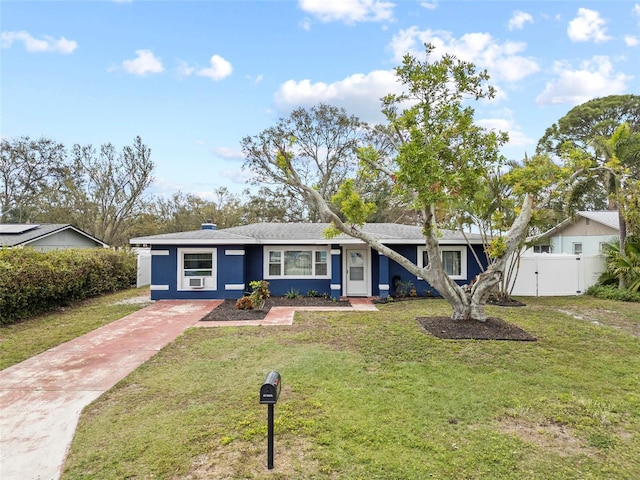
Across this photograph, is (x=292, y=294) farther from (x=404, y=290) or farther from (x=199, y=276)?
(x=404, y=290)

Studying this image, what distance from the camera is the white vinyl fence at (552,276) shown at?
535 inches

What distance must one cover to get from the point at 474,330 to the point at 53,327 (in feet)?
32.4

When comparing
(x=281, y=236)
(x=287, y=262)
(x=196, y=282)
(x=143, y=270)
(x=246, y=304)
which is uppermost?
(x=281, y=236)

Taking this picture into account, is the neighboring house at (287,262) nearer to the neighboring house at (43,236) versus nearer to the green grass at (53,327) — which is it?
the green grass at (53,327)

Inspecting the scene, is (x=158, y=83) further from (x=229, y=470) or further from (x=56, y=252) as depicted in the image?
(x=229, y=470)

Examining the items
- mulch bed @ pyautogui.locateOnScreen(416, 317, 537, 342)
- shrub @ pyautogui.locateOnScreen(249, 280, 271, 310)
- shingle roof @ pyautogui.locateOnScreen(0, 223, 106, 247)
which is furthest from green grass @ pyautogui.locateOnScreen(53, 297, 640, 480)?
shingle roof @ pyautogui.locateOnScreen(0, 223, 106, 247)

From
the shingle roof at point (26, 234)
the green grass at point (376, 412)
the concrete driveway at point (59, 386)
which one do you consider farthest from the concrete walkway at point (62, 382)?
the shingle roof at point (26, 234)

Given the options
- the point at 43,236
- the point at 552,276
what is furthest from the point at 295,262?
the point at 43,236

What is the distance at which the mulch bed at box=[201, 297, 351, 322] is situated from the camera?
9.65 m

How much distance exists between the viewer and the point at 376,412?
4008mm

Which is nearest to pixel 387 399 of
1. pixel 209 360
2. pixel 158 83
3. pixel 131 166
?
pixel 209 360

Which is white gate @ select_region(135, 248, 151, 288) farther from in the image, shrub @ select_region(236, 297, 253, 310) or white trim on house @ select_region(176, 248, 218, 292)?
shrub @ select_region(236, 297, 253, 310)

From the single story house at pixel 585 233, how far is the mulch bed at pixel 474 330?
388 inches

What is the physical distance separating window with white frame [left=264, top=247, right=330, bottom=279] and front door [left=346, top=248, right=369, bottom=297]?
874 millimetres
